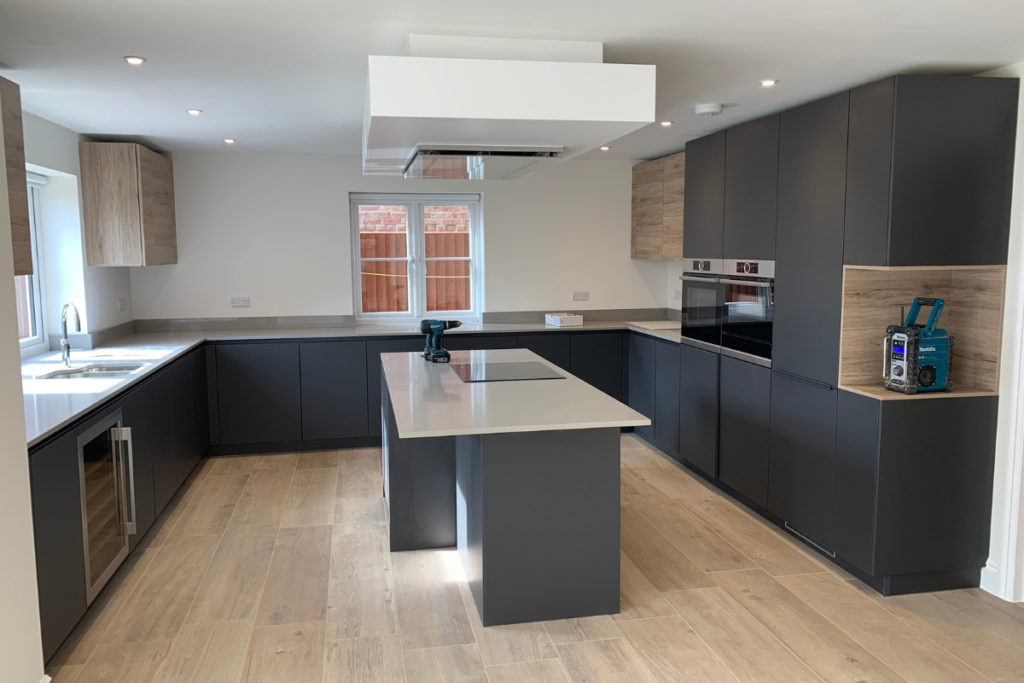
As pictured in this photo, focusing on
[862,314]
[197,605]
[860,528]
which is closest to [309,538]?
[197,605]

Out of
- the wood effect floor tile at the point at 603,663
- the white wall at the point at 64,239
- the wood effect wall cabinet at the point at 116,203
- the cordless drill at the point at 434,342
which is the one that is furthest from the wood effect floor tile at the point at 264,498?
the wood effect floor tile at the point at 603,663

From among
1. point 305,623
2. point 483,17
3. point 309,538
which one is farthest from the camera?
point 309,538

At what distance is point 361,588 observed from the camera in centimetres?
329

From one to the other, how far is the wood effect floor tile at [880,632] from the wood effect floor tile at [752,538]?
118mm

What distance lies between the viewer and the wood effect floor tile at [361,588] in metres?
2.96

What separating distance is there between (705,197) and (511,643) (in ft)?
9.64

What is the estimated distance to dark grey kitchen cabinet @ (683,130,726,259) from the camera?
440 centimetres

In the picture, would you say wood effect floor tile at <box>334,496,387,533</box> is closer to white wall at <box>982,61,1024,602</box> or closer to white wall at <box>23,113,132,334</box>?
white wall at <box>23,113,132,334</box>

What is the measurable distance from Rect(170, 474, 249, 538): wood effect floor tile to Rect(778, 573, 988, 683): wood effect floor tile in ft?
9.69

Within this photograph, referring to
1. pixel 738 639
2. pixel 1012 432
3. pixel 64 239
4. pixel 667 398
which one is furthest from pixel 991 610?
pixel 64 239

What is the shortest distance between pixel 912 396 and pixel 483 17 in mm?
2307

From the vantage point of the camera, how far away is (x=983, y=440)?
127 inches

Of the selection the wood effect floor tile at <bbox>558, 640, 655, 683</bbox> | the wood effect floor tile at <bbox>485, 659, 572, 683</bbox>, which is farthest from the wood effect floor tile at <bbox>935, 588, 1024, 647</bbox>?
the wood effect floor tile at <bbox>485, 659, 572, 683</bbox>

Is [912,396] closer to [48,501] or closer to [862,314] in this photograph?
[862,314]
